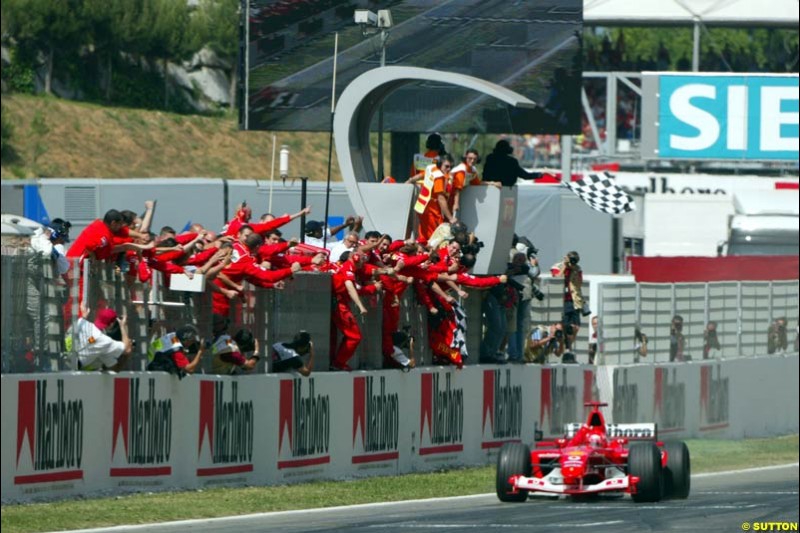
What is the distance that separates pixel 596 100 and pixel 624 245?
3112 cm

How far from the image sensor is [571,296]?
76.7ft

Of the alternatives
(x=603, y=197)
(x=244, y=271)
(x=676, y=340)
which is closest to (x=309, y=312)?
(x=244, y=271)

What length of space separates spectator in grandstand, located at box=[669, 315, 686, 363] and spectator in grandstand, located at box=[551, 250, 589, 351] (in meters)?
3.29

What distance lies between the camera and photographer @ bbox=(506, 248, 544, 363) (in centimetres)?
2148

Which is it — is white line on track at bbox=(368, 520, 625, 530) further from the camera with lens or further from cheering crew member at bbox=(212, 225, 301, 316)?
the camera with lens

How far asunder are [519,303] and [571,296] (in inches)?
70.8

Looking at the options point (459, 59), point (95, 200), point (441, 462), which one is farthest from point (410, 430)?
point (95, 200)

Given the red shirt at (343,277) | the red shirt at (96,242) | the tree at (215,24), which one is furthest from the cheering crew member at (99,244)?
the tree at (215,24)

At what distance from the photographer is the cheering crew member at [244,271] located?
52.6ft

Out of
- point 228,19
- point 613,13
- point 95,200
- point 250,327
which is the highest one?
point 613,13

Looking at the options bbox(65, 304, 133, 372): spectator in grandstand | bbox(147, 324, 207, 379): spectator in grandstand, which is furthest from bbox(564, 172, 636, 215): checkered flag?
bbox(65, 304, 133, 372): spectator in grandstand

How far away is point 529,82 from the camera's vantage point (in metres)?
24.3

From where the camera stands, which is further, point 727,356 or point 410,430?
point 727,356

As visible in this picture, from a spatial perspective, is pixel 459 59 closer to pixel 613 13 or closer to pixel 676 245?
pixel 676 245
